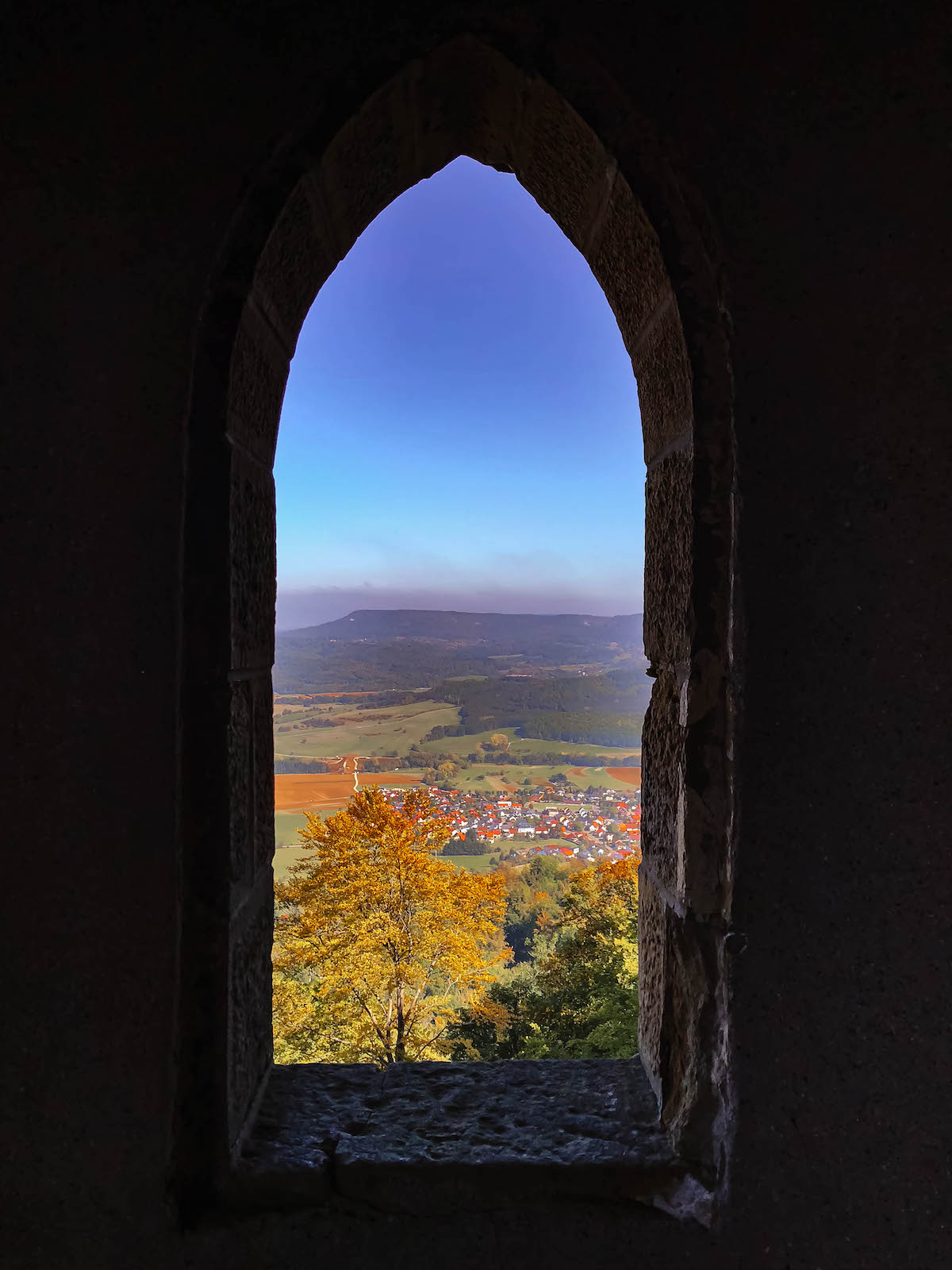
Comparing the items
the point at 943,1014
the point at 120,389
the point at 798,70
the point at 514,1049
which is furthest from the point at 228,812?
the point at 514,1049

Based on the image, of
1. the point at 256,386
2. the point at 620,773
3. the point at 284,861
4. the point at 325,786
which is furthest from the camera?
the point at 620,773

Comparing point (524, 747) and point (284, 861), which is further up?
point (524, 747)

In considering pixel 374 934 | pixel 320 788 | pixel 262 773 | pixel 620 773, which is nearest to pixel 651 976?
pixel 262 773

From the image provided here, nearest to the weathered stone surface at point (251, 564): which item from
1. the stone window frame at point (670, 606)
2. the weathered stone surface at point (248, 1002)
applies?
the stone window frame at point (670, 606)

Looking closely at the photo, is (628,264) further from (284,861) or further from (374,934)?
(284,861)

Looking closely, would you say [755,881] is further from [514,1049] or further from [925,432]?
[514,1049]

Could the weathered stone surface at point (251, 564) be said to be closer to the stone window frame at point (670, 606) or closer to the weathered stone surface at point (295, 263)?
the stone window frame at point (670, 606)

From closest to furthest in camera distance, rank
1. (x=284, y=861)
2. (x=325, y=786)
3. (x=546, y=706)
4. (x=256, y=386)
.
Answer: (x=256, y=386) < (x=325, y=786) < (x=284, y=861) < (x=546, y=706)
